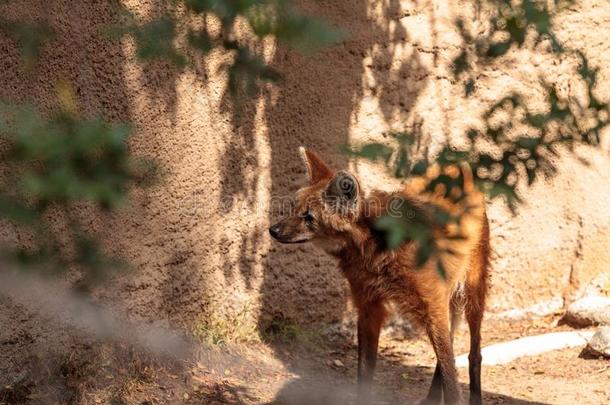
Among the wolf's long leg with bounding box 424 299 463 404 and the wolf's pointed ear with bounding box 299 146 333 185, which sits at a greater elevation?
the wolf's pointed ear with bounding box 299 146 333 185

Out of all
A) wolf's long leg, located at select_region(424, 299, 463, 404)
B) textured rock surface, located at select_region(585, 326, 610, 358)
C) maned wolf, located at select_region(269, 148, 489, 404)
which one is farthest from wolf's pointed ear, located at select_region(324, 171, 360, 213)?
textured rock surface, located at select_region(585, 326, 610, 358)

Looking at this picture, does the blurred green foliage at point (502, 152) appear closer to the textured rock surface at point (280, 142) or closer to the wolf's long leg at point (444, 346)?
the wolf's long leg at point (444, 346)

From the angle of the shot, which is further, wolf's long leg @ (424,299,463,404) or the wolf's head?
wolf's long leg @ (424,299,463,404)

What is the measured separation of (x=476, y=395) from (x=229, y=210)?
211 cm

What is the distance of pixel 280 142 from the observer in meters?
6.66

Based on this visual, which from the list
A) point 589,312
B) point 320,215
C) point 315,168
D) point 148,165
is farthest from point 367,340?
point 148,165

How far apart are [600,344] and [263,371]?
2.61 m

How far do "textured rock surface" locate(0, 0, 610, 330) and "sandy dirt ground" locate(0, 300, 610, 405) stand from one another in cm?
28

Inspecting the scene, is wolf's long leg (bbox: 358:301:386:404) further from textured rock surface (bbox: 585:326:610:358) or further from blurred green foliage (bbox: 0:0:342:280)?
blurred green foliage (bbox: 0:0:342:280)

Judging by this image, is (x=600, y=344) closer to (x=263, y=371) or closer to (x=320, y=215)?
(x=263, y=371)

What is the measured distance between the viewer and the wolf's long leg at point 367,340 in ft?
18.6

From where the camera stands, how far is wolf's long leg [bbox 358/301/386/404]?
5676 millimetres

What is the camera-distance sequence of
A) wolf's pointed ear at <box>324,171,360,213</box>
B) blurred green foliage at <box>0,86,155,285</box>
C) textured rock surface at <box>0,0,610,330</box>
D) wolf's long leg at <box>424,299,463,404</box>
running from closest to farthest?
blurred green foliage at <box>0,86,155,285</box>
wolf's pointed ear at <box>324,171,360,213</box>
textured rock surface at <box>0,0,610,330</box>
wolf's long leg at <box>424,299,463,404</box>

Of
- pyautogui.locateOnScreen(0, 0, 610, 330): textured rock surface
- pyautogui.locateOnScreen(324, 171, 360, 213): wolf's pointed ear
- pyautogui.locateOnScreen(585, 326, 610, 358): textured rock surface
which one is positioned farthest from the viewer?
pyautogui.locateOnScreen(585, 326, 610, 358): textured rock surface
